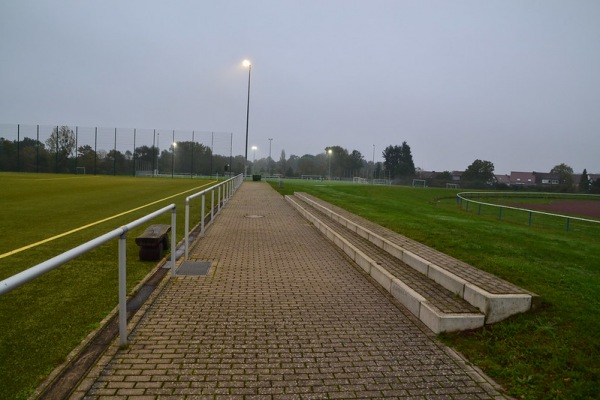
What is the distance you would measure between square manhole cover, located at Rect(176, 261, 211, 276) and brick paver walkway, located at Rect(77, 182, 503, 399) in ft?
0.70

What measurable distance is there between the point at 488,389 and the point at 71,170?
61.3 metres

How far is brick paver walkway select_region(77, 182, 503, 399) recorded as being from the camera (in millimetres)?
3285

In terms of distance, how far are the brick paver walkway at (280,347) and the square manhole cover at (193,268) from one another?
21cm

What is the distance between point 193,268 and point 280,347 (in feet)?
10.8

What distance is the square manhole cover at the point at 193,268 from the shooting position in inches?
261

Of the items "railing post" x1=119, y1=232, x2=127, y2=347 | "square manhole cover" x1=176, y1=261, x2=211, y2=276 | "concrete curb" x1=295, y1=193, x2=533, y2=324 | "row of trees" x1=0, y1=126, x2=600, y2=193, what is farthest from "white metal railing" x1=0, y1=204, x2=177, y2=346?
"row of trees" x1=0, y1=126, x2=600, y2=193

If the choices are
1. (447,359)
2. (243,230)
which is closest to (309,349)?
(447,359)

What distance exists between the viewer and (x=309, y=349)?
4.02m

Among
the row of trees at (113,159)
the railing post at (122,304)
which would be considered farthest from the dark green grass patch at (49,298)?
the row of trees at (113,159)

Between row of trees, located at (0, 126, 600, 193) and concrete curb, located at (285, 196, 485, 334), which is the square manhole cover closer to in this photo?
concrete curb, located at (285, 196, 485, 334)

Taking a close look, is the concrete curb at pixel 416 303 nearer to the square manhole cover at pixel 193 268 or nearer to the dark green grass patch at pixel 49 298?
the square manhole cover at pixel 193 268

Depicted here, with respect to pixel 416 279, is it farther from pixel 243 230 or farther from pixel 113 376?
pixel 243 230

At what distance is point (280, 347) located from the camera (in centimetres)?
404

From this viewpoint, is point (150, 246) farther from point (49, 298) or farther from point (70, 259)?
point (70, 259)
